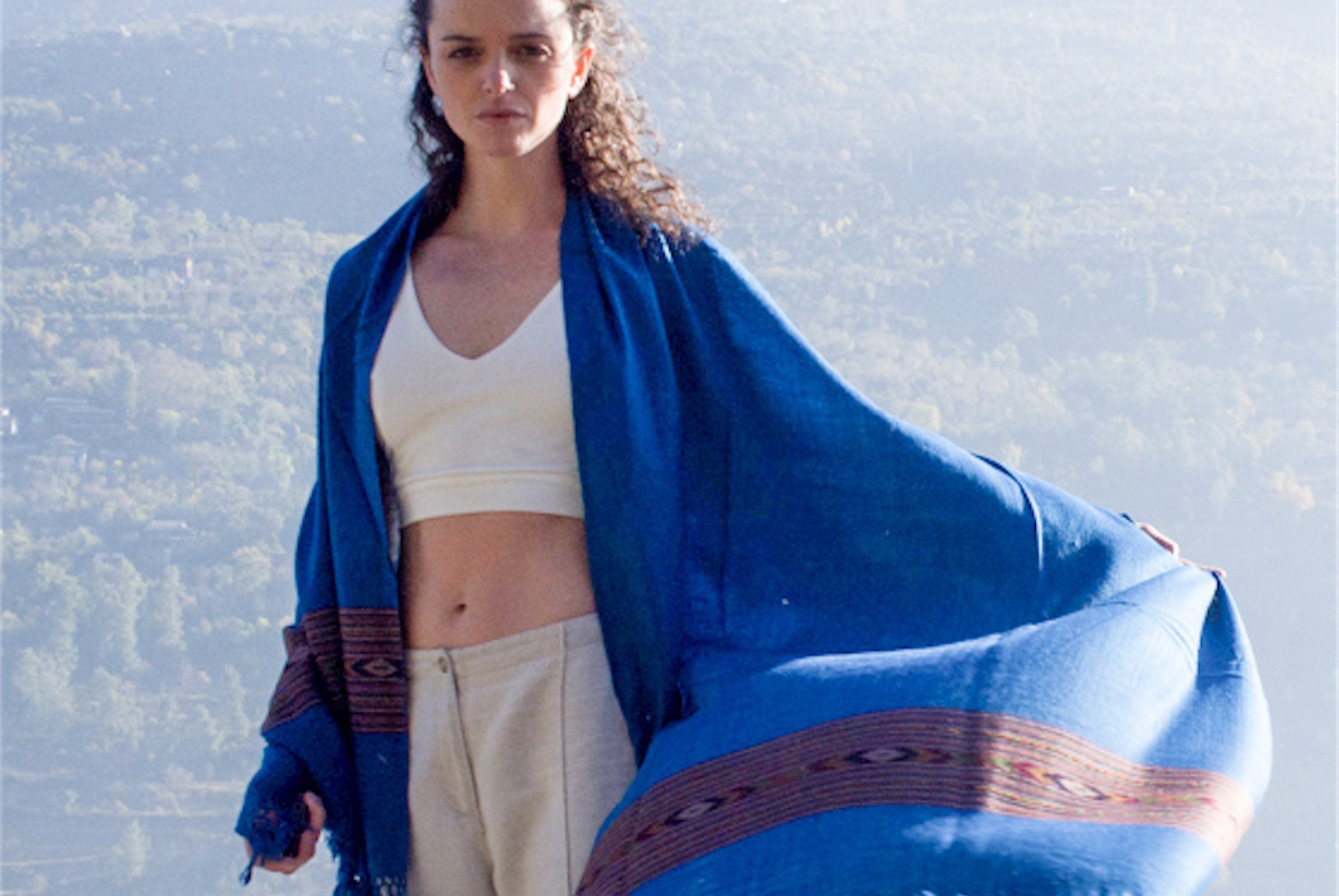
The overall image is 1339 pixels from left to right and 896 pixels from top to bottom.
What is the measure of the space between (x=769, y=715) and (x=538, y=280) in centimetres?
53

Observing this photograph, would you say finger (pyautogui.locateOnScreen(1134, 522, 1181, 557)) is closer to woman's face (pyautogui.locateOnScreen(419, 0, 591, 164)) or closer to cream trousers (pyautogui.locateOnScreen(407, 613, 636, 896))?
cream trousers (pyautogui.locateOnScreen(407, 613, 636, 896))

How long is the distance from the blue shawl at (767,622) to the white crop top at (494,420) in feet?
0.11

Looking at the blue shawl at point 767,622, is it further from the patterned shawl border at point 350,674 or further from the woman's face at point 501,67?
the woman's face at point 501,67

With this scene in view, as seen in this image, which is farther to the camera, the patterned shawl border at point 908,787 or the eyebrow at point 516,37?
the eyebrow at point 516,37

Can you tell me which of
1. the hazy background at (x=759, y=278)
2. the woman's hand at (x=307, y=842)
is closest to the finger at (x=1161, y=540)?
the woman's hand at (x=307, y=842)

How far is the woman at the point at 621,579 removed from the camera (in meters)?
1.56

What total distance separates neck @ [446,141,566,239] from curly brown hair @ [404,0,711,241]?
4cm

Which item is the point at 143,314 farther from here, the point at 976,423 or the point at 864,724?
the point at 864,724

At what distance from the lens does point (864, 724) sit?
61.2 inches

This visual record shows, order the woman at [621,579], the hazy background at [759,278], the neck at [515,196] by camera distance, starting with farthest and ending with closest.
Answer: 1. the hazy background at [759,278]
2. the neck at [515,196]
3. the woman at [621,579]

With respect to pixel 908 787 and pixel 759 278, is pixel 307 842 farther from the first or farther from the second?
pixel 759 278

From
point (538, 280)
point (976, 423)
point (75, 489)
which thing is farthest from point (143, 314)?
point (538, 280)

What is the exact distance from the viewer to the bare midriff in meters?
1.69

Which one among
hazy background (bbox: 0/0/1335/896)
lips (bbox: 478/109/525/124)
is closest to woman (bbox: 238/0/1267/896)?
lips (bbox: 478/109/525/124)
